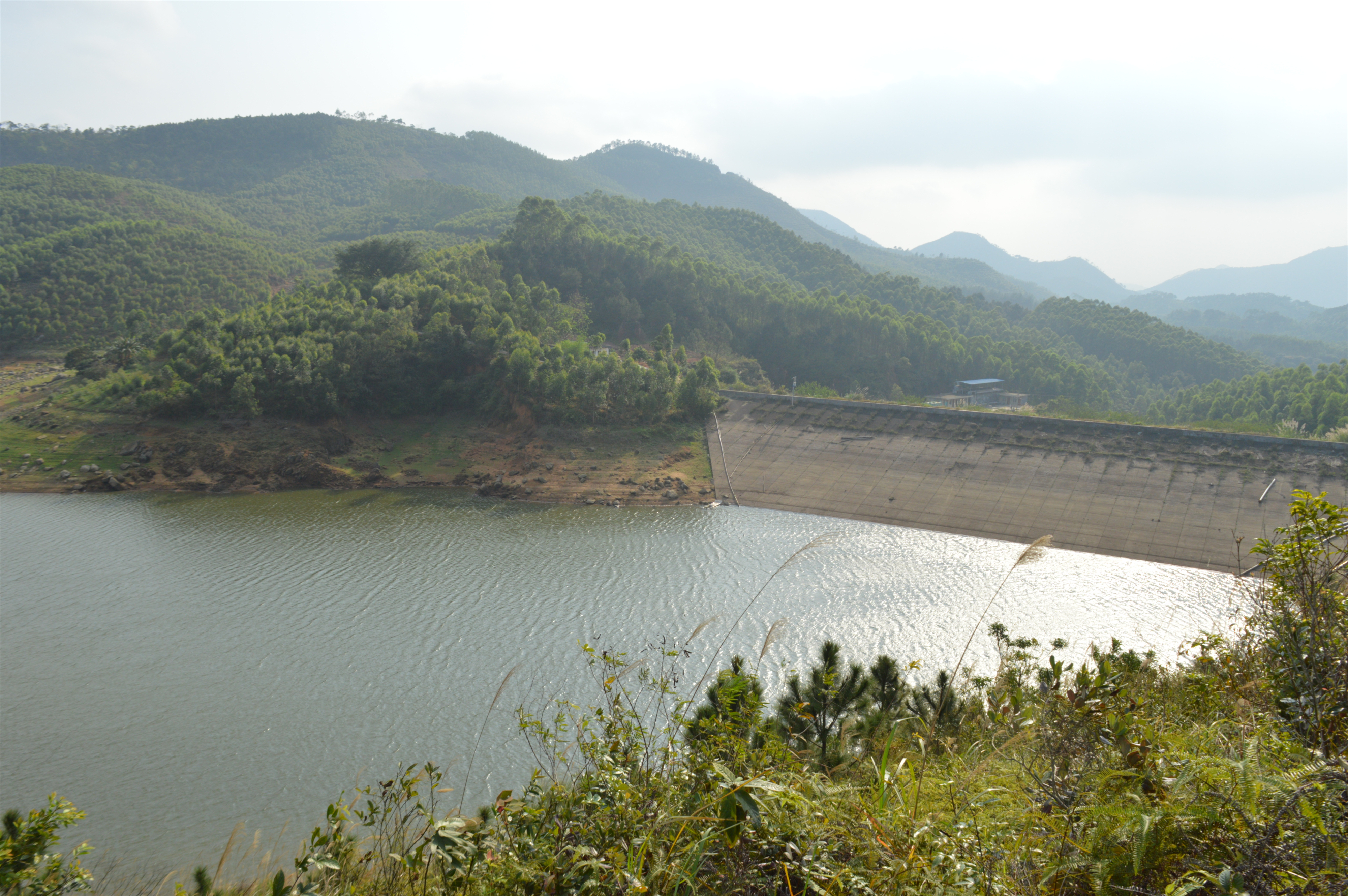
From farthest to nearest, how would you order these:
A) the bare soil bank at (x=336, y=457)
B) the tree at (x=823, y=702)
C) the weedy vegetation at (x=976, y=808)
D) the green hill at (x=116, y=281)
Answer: the green hill at (x=116, y=281) < the bare soil bank at (x=336, y=457) < the tree at (x=823, y=702) < the weedy vegetation at (x=976, y=808)

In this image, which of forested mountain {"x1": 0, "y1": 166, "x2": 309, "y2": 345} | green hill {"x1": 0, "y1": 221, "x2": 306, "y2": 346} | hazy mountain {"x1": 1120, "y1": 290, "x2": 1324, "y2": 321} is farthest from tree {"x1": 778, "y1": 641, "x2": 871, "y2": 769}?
hazy mountain {"x1": 1120, "y1": 290, "x2": 1324, "y2": 321}

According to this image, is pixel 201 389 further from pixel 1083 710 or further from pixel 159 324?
pixel 1083 710

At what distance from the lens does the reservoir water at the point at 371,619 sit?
36.7 ft

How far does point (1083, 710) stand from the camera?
428 cm

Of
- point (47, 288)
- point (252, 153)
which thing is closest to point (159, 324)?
point (47, 288)

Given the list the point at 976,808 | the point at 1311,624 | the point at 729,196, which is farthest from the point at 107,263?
the point at 729,196

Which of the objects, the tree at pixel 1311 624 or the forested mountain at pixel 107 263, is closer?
the tree at pixel 1311 624

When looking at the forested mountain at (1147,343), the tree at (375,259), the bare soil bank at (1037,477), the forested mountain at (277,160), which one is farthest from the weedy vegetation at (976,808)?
the forested mountain at (277,160)

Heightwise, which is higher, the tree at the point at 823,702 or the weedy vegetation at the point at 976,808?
the weedy vegetation at the point at 976,808

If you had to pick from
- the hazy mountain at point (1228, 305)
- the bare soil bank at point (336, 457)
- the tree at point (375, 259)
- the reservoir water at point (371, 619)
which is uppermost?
the hazy mountain at point (1228, 305)

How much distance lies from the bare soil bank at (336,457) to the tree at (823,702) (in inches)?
841

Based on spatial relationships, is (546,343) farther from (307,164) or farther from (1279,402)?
(307,164)

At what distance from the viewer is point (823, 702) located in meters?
6.76

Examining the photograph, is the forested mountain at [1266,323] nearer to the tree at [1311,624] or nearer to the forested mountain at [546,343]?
the forested mountain at [546,343]
